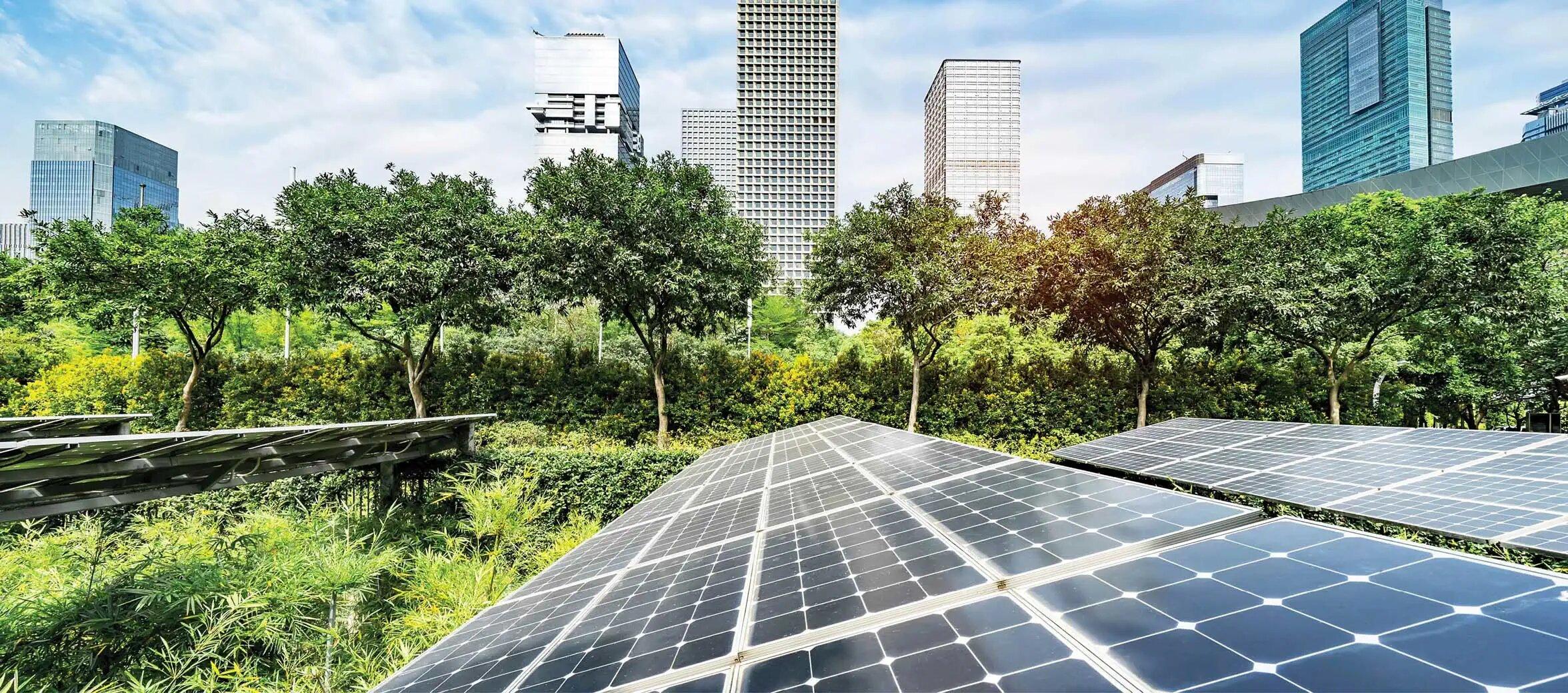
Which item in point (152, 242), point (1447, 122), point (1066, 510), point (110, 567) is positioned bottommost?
point (110, 567)

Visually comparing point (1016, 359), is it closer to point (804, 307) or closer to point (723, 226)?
point (804, 307)

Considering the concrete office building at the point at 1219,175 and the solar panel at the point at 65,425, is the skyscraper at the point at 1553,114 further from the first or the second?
the solar panel at the point at 65,425

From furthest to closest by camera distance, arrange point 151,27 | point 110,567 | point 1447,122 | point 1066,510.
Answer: point 1447,122 → point 151,27 → point 110,567 → point 1066,510

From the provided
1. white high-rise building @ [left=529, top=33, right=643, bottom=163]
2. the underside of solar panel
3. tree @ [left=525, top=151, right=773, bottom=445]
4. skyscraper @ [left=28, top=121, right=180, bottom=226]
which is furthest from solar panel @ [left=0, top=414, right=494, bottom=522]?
skyscraper @ [left=28, top=121, right=180, bottom=226]

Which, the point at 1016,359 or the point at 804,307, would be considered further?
the point at 1016,359

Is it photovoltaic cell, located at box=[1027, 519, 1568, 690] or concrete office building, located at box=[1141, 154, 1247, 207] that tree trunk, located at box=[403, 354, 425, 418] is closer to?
photovoltaic cell, located at box=[1027, 519, 1568, 690]

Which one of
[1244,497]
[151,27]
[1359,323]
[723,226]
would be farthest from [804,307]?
[151,27]
